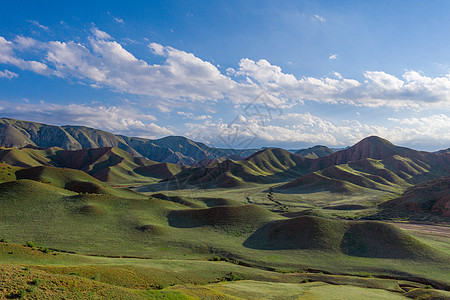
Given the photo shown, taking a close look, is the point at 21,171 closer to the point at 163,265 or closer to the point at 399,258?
the point at 163,265

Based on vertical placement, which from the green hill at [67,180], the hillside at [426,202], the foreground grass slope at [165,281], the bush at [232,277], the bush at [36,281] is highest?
the hillside at [426,202]

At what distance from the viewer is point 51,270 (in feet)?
72.0

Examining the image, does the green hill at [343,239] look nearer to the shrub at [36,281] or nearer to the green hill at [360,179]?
the shrub at [36,281]

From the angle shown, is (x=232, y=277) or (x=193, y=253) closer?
(x=232, y=277)

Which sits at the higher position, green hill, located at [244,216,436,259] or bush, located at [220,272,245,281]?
green hill, located at [244,216,436,259]

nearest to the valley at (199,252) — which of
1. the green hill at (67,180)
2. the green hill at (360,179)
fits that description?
the green hill at (67,180)

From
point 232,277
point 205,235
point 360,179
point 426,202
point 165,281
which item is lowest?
point 205,235

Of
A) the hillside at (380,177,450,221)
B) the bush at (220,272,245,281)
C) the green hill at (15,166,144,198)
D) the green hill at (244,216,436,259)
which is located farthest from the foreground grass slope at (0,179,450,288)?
the hillside at (380,177,450,221)

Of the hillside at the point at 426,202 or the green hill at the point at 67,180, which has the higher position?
the hillside at the point at 426,202

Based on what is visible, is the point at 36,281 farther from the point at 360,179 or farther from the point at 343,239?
the point at 360,179

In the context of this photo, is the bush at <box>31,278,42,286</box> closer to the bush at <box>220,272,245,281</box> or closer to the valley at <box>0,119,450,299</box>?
the valley at <box>0,119,450,299</box>

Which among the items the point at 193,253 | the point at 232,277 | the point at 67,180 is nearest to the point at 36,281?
the point at 232,277

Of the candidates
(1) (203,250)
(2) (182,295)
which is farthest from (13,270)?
(1) (203,250)

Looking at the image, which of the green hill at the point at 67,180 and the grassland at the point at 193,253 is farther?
the green hill at the point at 67,180
